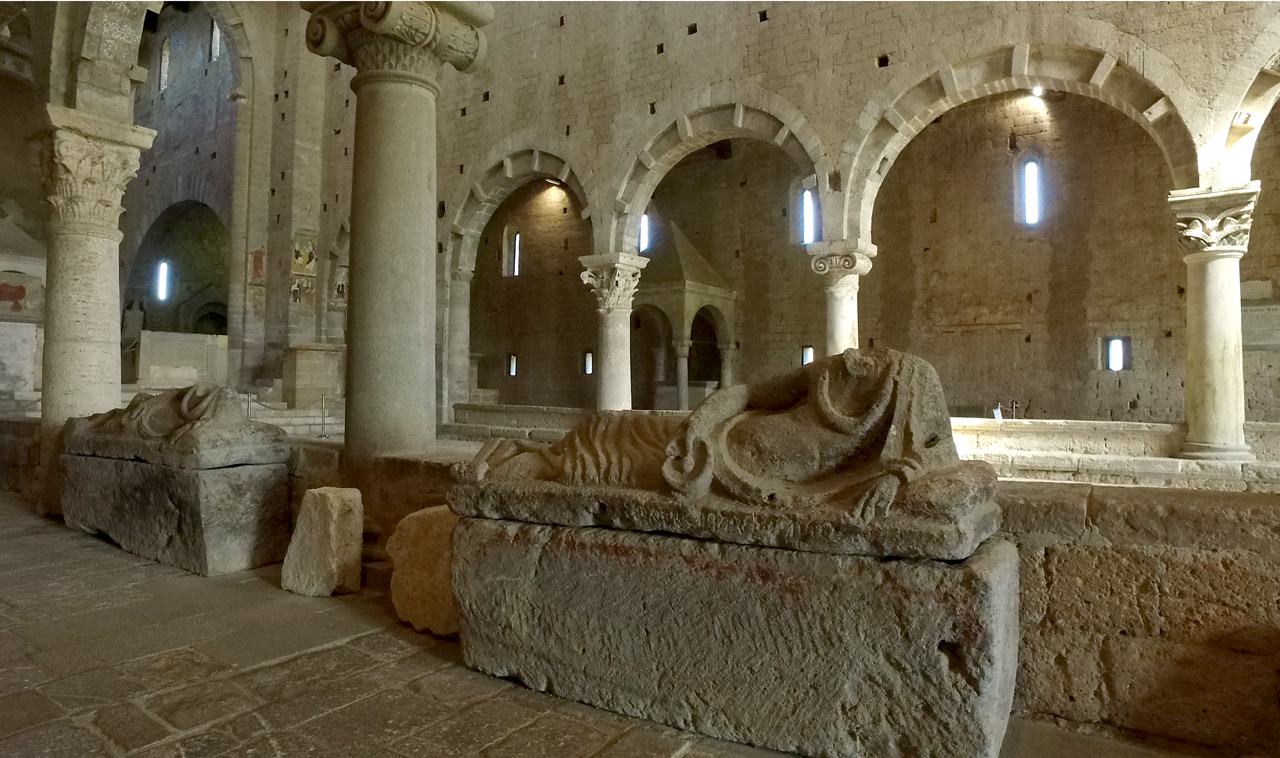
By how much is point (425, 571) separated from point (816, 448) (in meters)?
1.79

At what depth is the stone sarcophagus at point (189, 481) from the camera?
3984mm

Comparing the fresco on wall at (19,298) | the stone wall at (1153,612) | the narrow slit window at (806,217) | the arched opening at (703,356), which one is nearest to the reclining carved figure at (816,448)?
the stone wall at (1153,612)

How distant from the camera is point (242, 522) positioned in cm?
413

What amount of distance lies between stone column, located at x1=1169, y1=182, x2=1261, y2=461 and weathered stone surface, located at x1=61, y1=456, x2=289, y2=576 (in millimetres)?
8731

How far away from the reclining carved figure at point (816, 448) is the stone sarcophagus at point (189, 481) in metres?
2.37

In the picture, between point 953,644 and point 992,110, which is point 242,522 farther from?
point 992,110

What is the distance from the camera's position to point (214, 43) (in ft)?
Answer: 62.1

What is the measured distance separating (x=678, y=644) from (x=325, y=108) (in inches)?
672

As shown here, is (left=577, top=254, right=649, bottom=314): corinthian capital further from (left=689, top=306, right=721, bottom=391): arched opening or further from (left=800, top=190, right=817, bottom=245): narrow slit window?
(left=689, top=306, right=721, bottom=391): arched opening

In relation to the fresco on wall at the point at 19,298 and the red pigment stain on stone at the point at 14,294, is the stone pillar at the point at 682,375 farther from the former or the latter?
the red pigment stain on stone at the point at 14,294

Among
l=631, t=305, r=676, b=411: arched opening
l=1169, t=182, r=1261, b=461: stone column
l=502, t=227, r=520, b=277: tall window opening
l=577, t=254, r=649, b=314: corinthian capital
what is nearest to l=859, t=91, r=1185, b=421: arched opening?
l=1169, t=182, r=1261, b=461: stone column

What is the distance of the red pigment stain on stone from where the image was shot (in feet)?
28.5

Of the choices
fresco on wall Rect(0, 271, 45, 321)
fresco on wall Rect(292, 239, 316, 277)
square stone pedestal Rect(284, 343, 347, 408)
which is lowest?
square stone pedestal Rect(284, 343, 347, 408)

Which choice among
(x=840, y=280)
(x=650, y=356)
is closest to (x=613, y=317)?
(x=840, y=280)
